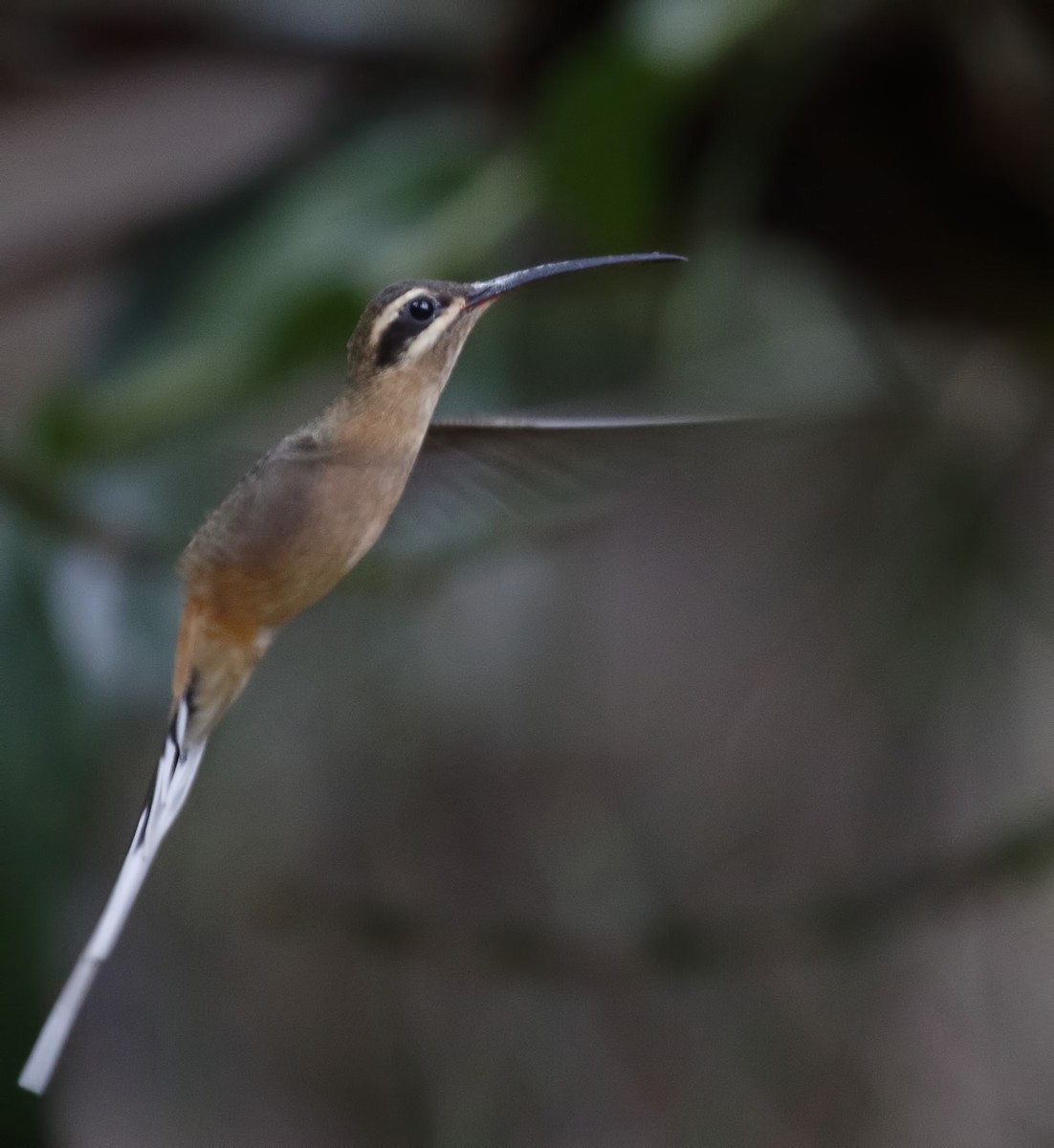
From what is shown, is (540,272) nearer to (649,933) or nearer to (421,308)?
(421,308)

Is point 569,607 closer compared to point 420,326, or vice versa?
point 420,326

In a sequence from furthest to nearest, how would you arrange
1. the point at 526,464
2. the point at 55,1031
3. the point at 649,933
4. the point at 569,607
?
the point at 569,607 < the point at 649,933 < the point at 526,464 < the point at 55,1031

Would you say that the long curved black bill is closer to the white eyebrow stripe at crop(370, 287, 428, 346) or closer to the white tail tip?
the white eyebrow stripe at crop(370, 287, 428, 346)

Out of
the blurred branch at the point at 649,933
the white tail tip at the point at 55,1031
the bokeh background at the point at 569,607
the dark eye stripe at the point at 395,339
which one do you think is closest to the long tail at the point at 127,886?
the white tail tip at the point at 55,1031

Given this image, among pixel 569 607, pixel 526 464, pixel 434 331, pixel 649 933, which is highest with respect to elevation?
pixel 434 331

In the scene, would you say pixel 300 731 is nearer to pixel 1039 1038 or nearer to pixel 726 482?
pixel 726 482

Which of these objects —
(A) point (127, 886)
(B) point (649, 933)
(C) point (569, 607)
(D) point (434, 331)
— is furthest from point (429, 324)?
(C) point (569, 607)

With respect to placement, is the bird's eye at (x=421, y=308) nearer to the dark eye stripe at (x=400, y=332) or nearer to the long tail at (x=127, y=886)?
the dark eye stripe at (x=400, y=332)

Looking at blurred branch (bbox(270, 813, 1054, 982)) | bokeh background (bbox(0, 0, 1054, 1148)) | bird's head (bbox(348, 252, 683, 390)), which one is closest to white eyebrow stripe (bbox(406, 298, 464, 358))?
bird's head (bbox(348, 252, 683, 390))

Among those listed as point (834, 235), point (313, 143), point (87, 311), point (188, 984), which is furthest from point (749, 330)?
point (188, 984)
